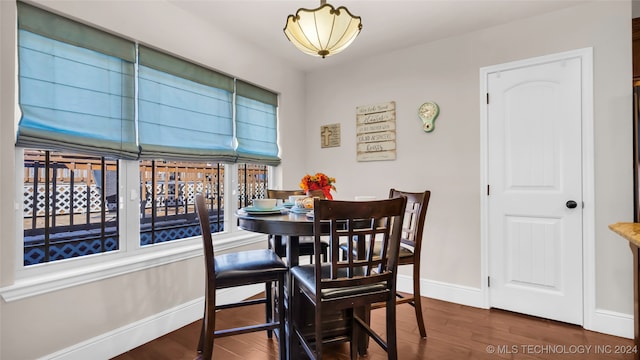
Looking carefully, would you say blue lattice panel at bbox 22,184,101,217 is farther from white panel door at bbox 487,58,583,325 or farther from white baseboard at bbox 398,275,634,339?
white panel door at bbox 487,58,583,325

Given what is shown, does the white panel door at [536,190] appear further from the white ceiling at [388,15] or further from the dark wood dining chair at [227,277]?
the dark wood dining chair at [227,277]

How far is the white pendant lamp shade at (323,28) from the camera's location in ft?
5.51

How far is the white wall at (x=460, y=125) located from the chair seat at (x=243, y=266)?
172 cm

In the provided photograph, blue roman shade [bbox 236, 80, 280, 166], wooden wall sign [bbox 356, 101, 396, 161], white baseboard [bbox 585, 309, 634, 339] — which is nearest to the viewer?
white baseboard [bbox 585, 309, 634, 339]

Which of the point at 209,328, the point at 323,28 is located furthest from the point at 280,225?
the point at 323,28

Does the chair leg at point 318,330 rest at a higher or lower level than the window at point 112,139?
lower

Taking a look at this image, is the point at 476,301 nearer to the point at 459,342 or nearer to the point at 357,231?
the point at 459,342

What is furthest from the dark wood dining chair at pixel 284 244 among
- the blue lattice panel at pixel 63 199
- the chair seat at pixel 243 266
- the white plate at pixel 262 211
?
the blue lattice panel at pixel 63 199

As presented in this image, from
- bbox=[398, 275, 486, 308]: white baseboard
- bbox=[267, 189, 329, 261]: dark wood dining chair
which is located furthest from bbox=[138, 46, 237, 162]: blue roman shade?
bbox=[398, 275, 486, 308]: white baseboard

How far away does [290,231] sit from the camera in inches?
63.1

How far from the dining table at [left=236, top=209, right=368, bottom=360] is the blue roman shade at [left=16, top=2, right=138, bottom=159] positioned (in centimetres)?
103

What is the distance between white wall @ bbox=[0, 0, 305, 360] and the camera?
1.57 meters

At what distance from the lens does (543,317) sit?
2.52 meters

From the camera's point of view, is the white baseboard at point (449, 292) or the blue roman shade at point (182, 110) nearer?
the blue roman shade at point (182, 110)
